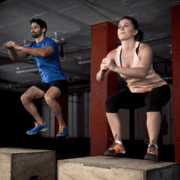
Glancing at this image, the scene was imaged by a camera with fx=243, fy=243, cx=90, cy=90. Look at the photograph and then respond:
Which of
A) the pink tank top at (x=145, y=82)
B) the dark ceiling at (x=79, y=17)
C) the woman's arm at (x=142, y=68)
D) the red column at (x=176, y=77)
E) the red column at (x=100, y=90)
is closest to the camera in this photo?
the woman's arm at (x=142, y=68)

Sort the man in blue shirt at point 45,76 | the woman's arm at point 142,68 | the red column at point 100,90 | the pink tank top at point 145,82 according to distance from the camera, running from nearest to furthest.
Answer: the woman's arm at point 142,68 < the pink tank top at point 145,82 < the man in blue shirt at point 45,76 < the red column at point 100,90

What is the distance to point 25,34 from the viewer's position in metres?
5.70

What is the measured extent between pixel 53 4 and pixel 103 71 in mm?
2577

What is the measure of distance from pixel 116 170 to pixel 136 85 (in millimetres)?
775

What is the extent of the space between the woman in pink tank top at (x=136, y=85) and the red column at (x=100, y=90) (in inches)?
89.4

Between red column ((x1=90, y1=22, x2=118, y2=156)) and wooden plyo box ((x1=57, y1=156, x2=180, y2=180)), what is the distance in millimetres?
2573

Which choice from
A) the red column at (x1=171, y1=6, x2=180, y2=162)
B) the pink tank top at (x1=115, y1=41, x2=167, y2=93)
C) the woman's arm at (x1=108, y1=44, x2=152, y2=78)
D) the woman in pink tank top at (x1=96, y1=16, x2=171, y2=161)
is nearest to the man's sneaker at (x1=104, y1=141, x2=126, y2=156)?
the woman in pink tank top at (x1=96, y1=16, x2=171, y2=161)

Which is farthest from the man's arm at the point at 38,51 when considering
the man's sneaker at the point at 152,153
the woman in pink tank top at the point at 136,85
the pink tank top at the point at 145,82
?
the man's sneaker at the point at 152,153

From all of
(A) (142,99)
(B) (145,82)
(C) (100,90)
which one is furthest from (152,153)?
(C) (100,90)

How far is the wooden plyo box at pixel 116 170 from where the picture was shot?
1490 mm

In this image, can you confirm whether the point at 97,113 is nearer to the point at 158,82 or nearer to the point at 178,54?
the point at 178,54

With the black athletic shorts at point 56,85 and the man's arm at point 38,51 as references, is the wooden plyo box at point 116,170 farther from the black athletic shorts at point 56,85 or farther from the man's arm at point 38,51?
the man's arm at point 38,51

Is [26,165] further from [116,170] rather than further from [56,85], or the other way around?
[116,170]

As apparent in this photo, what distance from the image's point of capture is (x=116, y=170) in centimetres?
158
